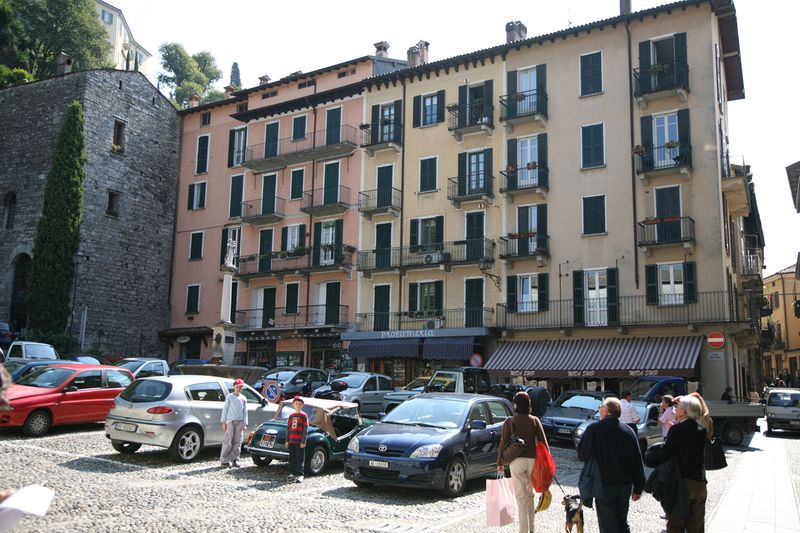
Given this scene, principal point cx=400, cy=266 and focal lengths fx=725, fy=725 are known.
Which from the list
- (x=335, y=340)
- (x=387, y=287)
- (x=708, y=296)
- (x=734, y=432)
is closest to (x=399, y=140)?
(x=387, y=287)

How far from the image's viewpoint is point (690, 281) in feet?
92.7

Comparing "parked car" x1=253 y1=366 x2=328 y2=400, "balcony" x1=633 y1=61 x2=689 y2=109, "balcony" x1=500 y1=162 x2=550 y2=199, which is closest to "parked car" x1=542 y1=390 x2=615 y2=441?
"parked car" x1=253 y1=366 x2=328 y2=400

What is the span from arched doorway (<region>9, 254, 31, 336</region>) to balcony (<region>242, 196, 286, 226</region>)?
11876mm

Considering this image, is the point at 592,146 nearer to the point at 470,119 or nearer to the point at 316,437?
the point at 470,119

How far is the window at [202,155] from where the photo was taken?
43.4 m

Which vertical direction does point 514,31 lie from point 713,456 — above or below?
above

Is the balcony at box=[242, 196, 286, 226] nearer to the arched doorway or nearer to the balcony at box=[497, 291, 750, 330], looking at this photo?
the arched doorway

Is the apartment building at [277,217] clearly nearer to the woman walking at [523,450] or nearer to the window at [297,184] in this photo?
the window at [297,184]

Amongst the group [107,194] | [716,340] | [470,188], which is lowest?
[716,340]

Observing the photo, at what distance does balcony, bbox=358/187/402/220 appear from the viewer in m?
35.8

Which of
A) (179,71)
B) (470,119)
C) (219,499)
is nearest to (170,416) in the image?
(219,499)

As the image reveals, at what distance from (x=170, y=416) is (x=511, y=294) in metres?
20.9

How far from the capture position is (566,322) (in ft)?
99.4

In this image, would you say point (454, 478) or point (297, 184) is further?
point (297, 184)
